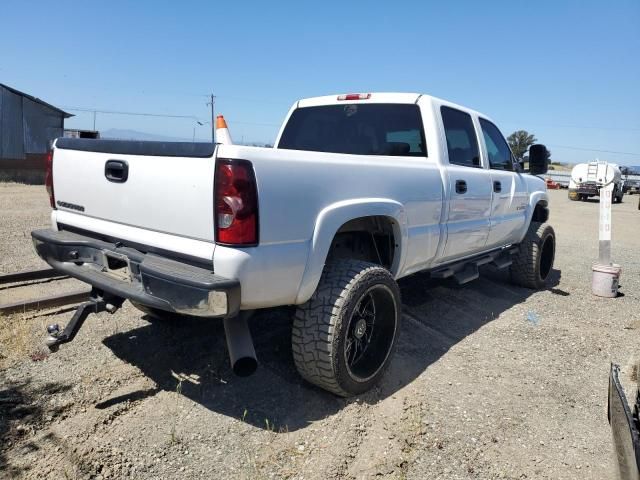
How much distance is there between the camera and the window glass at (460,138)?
4363mm

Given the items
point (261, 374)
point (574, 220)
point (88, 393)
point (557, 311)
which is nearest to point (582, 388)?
point (557, 311)

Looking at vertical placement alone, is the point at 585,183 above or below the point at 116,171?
above

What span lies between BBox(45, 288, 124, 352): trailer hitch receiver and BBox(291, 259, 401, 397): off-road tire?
3.92 feet

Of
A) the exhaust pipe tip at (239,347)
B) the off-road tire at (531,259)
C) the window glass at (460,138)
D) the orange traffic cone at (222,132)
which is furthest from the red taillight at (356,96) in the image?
the off-road tire at (531,259)

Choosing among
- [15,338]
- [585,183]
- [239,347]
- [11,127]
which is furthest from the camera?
[585,183]

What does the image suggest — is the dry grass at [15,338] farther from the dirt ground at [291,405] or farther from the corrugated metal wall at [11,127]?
the corrugated metal wall at [11,127]

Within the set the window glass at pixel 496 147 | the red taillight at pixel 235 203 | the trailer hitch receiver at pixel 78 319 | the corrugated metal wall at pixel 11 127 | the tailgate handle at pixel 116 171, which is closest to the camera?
the red taillight at pixel 235 203

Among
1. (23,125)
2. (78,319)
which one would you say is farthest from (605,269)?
(23,125)

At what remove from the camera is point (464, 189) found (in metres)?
4.30

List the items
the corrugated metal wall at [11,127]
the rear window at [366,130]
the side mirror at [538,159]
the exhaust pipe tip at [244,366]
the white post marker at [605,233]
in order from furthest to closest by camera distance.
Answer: the corrugated metal wall at [11,127]
the white post marker at [605,233]
the side mirror at [538,159]
the rear window at [366,130]
the exhaust pipe tip at [244,366]

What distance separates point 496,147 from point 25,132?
22908mm

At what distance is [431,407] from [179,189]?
2045mm

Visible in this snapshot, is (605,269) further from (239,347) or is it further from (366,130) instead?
(239,347)

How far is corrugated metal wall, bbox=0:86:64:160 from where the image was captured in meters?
21.3
